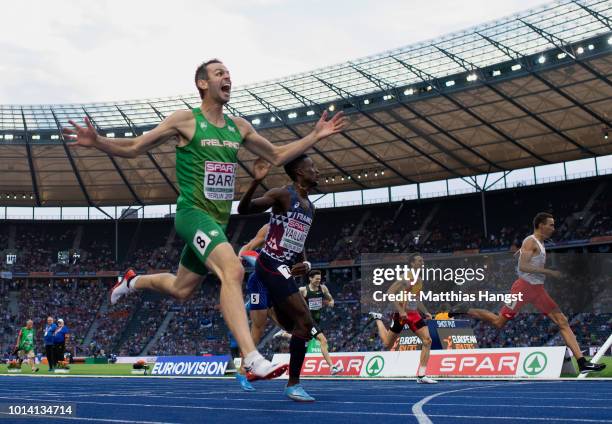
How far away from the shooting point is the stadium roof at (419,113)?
1297 inches

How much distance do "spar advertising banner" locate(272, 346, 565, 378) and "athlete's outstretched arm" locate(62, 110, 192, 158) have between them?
904 centimetres

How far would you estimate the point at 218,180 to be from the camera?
624cm

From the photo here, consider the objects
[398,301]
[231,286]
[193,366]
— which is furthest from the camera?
[193,366]

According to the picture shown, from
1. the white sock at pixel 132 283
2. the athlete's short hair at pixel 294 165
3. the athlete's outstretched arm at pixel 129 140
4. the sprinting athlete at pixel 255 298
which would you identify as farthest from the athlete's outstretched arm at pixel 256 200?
the sprinting athlete at pixel 255 298

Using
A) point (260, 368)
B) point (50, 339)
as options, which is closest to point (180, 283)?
point (260, 368)

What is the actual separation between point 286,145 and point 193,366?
14.3 metres

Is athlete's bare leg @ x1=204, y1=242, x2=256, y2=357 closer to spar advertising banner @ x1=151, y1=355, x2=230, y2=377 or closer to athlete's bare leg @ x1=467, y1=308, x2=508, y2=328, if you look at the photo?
athlete's bare leg @ x1=467, y1=308, x2=508, y2=328

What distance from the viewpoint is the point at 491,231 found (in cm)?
4888

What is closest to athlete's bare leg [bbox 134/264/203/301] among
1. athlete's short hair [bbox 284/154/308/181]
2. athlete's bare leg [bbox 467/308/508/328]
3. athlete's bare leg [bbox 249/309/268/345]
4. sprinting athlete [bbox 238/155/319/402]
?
sprinting athlete [bbox 238/155/319/402]

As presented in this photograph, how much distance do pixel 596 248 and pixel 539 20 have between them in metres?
18.3

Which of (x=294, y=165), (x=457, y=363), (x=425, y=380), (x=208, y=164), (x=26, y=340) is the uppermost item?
(x=208, y=164)

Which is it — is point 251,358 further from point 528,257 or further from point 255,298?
point 528,257

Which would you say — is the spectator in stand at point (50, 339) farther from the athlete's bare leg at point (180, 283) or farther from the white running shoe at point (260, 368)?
the white running shoe at point (260, 368)

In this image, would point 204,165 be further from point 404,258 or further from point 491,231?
point 491,231
